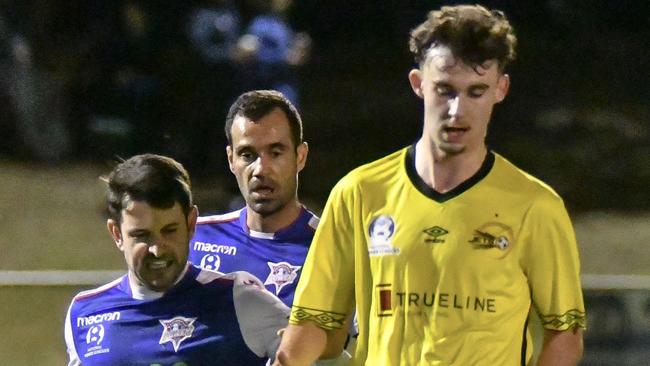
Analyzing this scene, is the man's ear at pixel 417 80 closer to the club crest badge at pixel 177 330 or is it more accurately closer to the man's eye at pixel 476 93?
the man's eye at pixel 476 93

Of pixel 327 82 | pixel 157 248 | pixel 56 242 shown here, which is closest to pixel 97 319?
pixel 157 248

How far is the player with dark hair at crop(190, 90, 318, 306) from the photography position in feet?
12.6

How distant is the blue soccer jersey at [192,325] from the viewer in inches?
130

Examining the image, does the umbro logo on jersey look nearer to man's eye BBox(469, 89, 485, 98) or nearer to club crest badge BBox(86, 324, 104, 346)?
man's eye BBox(469, 89, 485, 98)

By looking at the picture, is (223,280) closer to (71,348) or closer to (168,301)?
(168,301)

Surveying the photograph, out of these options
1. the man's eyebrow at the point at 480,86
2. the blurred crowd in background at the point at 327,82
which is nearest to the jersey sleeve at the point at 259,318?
the man's eyebrow at the point at 480,86

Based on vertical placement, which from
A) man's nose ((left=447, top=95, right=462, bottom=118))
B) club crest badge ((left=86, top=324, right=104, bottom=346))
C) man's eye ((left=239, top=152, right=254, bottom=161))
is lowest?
club crest badge ((left=86, top=324, right=104, bottom=346))

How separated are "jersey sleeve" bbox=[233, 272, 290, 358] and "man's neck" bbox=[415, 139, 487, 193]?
0.64m

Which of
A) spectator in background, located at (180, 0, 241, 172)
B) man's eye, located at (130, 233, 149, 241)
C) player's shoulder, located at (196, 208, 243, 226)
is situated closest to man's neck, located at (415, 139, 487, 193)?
man's eye, located at (130, 233, 149, 241)

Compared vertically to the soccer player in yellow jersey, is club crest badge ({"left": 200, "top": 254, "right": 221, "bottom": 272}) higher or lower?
lower

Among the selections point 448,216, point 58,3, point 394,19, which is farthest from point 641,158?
point 448,216

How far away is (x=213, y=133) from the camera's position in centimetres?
788

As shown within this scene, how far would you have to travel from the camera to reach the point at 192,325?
3330 millimetres

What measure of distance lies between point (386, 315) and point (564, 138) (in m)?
5.38
